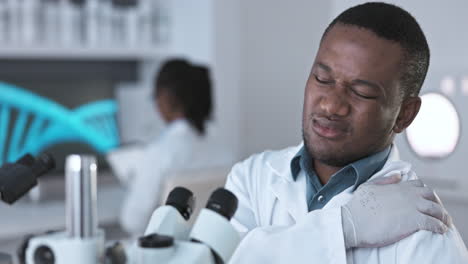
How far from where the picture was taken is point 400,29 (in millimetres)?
801

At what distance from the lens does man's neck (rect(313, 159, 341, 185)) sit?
887 millimetres

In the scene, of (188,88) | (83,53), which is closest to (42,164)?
(188,88)

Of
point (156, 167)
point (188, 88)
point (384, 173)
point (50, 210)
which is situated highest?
point (384, 173)

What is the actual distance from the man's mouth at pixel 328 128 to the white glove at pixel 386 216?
0.08 m

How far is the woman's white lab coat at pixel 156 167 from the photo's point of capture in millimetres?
2018

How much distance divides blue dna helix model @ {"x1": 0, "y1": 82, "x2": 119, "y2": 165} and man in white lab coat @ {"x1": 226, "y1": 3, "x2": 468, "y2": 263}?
1717mm

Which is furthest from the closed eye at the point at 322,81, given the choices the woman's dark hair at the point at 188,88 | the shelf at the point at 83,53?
the shelf at the point at 83,53

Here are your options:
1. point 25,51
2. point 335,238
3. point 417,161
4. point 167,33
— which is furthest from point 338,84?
point 167,33

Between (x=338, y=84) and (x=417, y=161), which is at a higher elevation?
(x=338, y=84)

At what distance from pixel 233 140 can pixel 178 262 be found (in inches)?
86.1

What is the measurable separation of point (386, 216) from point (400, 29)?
241 mm

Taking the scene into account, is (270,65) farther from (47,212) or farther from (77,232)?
(77,232)

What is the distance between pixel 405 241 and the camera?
2.47ft

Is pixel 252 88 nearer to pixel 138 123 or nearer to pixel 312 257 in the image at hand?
pixel 138 123
